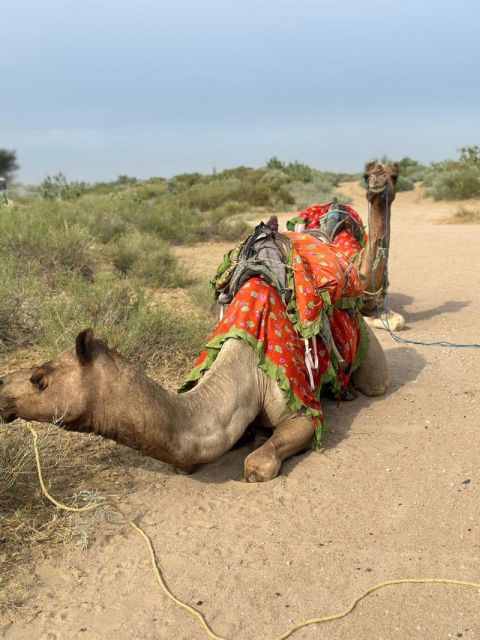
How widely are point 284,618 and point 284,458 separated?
4.64ft

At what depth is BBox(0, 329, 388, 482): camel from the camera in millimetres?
3725

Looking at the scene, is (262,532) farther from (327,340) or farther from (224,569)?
(327,340)

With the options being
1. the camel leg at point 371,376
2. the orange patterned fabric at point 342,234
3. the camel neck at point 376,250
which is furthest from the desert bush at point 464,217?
the camel leg at point 371,376

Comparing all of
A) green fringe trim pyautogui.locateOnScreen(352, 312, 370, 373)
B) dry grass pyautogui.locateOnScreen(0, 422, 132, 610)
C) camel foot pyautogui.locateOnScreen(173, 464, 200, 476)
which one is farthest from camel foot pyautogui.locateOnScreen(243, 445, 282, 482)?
green fringe trim pyautogui.locateOnScreen(352, 312, 370, 373)

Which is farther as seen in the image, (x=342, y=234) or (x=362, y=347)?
(x=342, y=234)

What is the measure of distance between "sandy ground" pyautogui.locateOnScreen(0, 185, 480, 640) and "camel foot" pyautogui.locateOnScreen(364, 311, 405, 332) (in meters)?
2.70

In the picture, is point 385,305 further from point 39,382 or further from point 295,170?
point 295,170

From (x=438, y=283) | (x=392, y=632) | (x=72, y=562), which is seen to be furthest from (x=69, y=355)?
(x=438, y=283)

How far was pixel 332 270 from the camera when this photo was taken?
5.47 metres

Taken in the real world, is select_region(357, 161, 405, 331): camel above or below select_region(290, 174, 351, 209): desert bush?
above

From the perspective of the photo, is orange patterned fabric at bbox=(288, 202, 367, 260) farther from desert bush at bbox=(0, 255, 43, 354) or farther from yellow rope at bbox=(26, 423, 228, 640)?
yellow rope at bbox=(26, 423, 228, 640)

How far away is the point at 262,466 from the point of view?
14.7ft

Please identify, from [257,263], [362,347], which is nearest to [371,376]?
[362,347]

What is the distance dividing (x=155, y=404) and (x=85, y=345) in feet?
1.66
